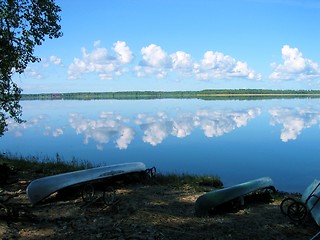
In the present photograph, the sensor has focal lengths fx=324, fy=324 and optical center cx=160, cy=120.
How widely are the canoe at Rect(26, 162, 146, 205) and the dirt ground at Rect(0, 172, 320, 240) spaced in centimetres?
32

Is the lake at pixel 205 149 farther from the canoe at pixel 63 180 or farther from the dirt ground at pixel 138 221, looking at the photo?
the dirt ground at pixel 138 221

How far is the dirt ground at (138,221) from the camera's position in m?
6.87

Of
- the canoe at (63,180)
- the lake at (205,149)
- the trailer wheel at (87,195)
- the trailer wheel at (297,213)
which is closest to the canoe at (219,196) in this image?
the trailer wheel at (297,213)

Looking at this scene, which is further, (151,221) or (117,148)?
(117,148)

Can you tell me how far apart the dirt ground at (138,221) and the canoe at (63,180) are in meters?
0.32

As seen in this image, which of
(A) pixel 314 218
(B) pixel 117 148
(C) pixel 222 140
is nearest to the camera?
(A) pixel 314 218

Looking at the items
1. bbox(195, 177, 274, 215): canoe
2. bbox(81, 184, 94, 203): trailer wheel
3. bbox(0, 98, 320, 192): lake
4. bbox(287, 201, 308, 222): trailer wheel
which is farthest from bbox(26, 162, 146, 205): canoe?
bbox(0, 98, 320, 192): lake

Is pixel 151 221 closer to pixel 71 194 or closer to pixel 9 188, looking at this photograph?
pixel 71 194

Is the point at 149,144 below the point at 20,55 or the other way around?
below

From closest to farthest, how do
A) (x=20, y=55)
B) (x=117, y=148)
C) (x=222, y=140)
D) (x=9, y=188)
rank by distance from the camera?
(x=9, y=188)
(x=20, y=55)
(x=117, y=148)
(x=222, y=140)

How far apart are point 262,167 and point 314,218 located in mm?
11997

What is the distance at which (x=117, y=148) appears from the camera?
88.5 ft

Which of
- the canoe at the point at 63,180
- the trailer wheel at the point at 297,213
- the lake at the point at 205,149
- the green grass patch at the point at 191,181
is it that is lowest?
the lake at the point at 205,149

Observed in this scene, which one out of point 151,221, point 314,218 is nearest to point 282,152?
point 314,218
